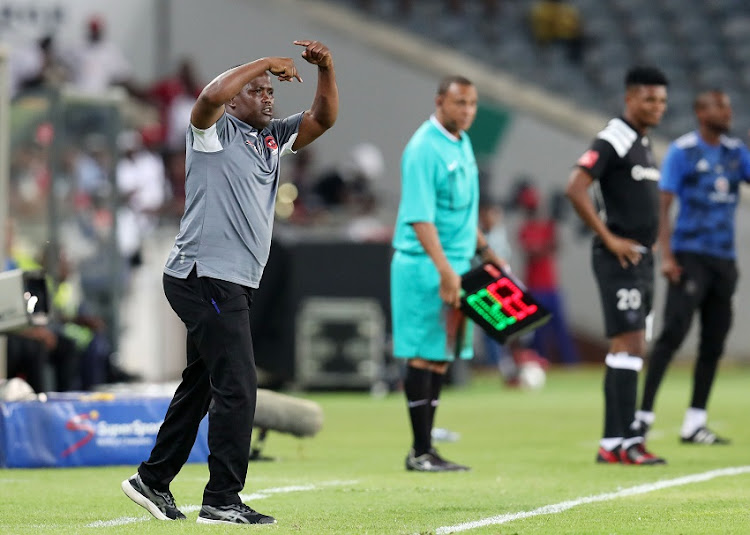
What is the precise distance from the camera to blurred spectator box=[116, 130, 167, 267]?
58.2ft

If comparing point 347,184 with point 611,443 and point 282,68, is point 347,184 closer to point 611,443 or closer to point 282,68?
point 611,443

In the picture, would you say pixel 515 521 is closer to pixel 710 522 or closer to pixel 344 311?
pixel 710 522

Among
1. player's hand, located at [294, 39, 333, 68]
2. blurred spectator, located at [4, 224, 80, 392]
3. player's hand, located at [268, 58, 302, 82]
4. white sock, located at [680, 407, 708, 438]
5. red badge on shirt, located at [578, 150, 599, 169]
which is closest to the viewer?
player's hand, located at [268, 58, 302, 82]

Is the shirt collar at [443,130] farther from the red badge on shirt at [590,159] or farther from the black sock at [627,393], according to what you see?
the black sock at [627,393]

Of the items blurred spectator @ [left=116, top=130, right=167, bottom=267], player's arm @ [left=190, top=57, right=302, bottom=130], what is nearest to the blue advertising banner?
player's arm @ [left=190, top=57, right=302, bottom=130]

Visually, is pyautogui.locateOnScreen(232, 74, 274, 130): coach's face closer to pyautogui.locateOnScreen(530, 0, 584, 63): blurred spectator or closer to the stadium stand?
the stadium stand

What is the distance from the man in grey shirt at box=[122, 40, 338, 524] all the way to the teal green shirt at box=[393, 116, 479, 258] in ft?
7.49

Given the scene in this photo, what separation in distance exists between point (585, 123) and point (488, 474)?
52.5ft

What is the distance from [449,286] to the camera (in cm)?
877

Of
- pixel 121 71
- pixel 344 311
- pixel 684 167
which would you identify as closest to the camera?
pixel 684 167

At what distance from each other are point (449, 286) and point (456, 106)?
1088mm

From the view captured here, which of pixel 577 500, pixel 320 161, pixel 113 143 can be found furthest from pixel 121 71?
pixel 577 500

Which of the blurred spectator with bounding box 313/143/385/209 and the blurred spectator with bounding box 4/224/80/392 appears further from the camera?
the blurred spectator with bounding box 313/143/385/209

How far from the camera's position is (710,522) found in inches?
A: 261
